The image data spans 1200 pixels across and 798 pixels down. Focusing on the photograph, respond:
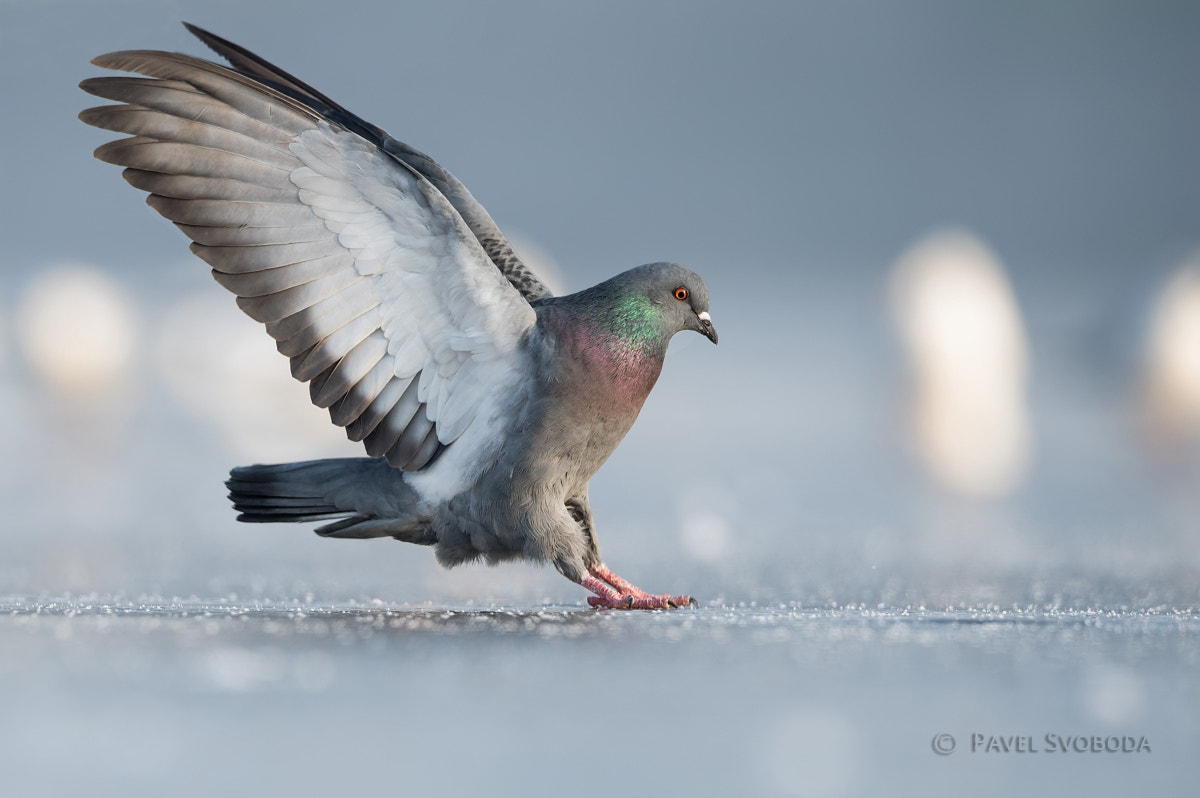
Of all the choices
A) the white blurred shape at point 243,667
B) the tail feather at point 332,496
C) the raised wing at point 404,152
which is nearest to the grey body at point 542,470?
the tail feather at point 332,496

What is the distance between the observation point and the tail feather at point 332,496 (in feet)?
7.93

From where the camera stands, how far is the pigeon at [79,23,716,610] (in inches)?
83.8

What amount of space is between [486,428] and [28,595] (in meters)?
1.03

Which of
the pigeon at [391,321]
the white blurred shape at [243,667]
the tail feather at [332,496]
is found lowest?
the white blurred shape at [243,667]

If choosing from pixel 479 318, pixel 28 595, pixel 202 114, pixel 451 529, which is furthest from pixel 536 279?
pixel 28 595

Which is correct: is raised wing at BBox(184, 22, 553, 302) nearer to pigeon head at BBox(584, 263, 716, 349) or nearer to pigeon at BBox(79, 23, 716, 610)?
pigeon at BBox(79, 23, 716, 610)

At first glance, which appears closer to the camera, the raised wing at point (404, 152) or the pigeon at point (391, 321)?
the pigeon at point (391, 321)

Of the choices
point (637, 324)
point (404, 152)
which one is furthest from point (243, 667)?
point (404, 152)

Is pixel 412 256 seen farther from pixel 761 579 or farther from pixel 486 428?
pixel 761 579

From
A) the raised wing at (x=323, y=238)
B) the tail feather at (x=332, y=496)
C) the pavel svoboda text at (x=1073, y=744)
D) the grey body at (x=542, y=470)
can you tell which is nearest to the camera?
the pavel svoboda text at (x=1073, y=744)

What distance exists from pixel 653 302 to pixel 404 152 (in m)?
0.75

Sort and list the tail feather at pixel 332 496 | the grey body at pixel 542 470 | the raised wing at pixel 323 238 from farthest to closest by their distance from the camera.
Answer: the tail feather at pixel 332 496, the grey body at pixel 542 470, the raised wing at pixel 323 238

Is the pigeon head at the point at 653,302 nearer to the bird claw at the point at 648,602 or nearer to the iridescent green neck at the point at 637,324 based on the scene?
the iridescent green neck at the point at 637,324

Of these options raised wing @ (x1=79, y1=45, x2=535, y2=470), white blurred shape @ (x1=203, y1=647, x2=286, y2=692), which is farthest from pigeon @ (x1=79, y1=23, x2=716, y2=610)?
white blurred shape @ (x1=203, y1=647, x2=286, y2=692)
